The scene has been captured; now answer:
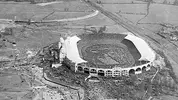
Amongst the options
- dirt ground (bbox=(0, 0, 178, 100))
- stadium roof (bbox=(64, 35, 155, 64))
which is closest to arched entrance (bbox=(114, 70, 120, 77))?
dirt ground (bbox=(0, 0, 178, 100))

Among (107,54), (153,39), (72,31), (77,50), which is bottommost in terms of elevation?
(107,54)

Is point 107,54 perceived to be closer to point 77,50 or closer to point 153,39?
point 77,50

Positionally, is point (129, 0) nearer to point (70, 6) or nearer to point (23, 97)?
point (70, 6)

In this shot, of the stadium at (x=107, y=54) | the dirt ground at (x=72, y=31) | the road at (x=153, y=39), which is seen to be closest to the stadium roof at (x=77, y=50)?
the stadium at (x=107, y=54)

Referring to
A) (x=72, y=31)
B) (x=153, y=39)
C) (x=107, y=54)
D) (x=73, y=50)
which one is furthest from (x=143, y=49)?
(x=72, y=31)

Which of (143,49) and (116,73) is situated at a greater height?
(143,49)

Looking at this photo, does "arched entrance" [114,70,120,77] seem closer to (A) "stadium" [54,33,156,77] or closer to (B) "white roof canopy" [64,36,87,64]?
(A) "stadium" [54,33,156,77]

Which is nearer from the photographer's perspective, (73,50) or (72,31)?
(73,50)
